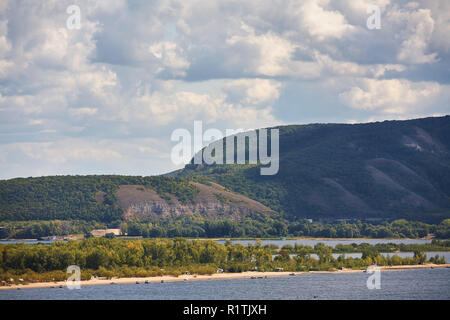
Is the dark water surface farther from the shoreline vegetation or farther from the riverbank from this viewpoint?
the shoreline vegetation

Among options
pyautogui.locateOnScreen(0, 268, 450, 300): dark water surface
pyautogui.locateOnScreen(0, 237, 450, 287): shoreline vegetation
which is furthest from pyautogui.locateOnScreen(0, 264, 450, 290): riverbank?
pyautogui.locateOnScreen(0, 268, 450, 300): dark water surface

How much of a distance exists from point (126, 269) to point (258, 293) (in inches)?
1269

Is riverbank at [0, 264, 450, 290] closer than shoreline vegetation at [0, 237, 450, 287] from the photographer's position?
Yes

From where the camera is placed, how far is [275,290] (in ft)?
443

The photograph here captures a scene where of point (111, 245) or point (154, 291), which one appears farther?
point (111, 245)

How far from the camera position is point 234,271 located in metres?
160

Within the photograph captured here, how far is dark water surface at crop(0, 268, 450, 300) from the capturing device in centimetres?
12620

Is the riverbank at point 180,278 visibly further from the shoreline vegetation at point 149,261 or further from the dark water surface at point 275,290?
the dark water surface at point 275,290

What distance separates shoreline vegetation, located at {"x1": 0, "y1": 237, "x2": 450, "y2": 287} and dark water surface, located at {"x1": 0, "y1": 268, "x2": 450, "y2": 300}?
852cm

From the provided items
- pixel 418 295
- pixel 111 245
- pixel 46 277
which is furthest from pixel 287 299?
pixel 111 245

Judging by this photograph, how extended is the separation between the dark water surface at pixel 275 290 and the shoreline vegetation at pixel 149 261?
8.52m
